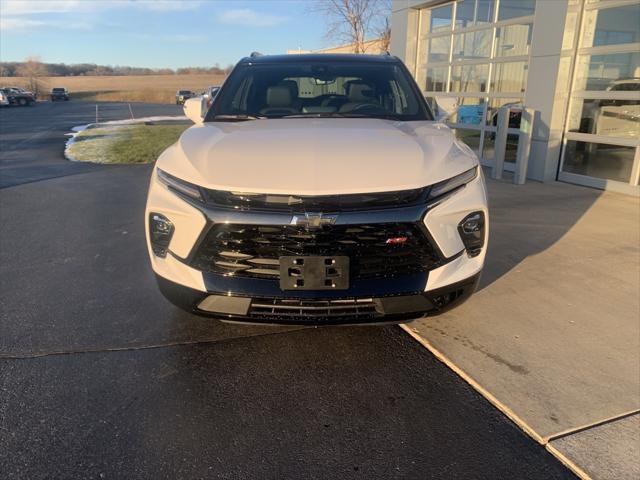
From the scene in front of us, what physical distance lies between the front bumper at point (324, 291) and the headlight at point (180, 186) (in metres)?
0.04

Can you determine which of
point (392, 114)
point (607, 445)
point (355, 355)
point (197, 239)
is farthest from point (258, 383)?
→ point (392, 114)

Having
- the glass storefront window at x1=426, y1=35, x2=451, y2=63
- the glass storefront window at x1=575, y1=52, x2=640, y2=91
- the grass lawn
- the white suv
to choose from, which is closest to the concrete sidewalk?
the white suv

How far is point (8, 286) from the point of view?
403 cm

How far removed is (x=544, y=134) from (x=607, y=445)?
280 inches

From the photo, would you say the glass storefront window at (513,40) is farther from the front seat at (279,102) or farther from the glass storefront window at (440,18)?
the front seat at (279,102)

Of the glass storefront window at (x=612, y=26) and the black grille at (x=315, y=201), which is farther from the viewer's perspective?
the glass storefront window at (x=612, y=26)

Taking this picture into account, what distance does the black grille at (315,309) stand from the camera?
244 cm

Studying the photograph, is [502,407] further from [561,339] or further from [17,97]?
[17,97]

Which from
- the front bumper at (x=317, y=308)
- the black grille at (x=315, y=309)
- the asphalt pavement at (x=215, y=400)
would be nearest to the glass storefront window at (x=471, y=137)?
the asphalt pavement at (x=215, y=400)

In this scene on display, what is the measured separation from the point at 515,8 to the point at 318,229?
8728 mm

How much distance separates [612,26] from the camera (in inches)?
291

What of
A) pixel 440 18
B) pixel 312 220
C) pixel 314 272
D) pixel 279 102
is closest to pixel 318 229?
pixel 312 220

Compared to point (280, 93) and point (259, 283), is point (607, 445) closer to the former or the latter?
point (259, 283)

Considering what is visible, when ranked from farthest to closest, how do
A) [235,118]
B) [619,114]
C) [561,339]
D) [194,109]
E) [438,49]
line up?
[438,49] < [619,114] < [194,109] < [235,118] < [561,339]
